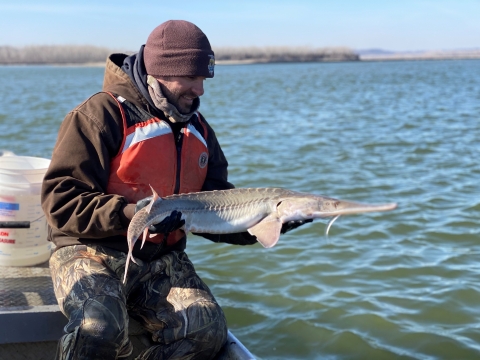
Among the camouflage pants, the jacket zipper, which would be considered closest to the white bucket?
the camouflage pants

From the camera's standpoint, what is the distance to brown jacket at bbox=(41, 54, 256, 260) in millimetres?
3893

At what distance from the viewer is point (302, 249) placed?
29.0 feet

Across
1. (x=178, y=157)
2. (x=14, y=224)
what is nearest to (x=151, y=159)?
(x=178, y=157)

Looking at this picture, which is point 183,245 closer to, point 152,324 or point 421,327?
point 152,324

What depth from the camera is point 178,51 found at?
422cm

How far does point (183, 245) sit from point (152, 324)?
25.1 inches

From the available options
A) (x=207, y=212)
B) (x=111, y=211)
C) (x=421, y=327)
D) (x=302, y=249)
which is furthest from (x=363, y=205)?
(x=302, y=249)

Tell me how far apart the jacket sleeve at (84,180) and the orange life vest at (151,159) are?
0.36ft

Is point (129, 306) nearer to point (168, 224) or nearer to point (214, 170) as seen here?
point (168, 224)

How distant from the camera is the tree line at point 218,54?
4838 inches

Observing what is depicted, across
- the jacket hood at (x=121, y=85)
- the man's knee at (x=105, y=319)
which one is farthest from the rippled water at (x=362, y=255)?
the jacket hood at (x=121, y=85)

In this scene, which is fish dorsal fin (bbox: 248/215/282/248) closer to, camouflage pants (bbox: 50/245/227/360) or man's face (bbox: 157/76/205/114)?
camouflage pants (bbox: 50/245/227/360)

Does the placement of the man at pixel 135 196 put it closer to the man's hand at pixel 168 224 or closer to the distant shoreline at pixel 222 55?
the man's hand at pixel 168 224

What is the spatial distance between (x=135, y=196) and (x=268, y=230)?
0.98m
